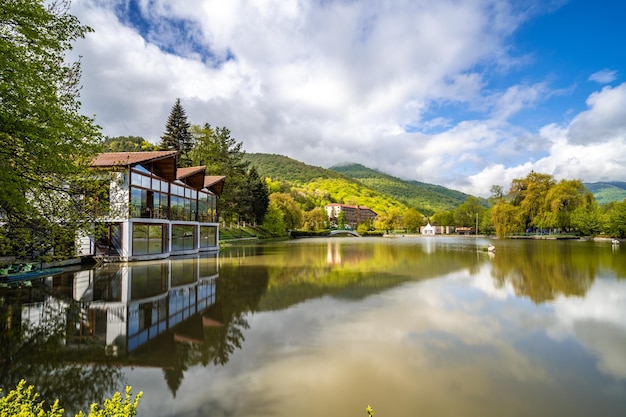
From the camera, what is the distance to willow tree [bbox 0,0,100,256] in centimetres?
728

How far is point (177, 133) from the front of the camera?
2060 inches

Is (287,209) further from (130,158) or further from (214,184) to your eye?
(130,158)

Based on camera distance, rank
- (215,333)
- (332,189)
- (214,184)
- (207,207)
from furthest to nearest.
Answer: (332,189) < (214,184) < (207,207) < (215,333)

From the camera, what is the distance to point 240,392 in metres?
4.80

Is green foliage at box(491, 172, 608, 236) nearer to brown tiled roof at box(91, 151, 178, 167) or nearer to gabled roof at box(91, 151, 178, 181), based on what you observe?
gabled roof at box(91, 151, 178, 181)

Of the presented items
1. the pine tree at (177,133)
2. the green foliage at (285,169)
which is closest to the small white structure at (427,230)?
the green foliage at (285,169)

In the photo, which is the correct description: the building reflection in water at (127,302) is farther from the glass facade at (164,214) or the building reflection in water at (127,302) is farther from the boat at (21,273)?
the glass facade at (164,214)

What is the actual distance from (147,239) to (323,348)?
17.9 meters

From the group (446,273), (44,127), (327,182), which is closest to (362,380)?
(44,127)

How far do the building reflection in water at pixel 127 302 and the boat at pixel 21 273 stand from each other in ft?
2.29

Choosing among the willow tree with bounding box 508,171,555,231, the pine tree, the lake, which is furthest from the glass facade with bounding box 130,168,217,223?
the willow tree with bounding box 508,171,555,231

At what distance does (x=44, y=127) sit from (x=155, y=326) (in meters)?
5.12

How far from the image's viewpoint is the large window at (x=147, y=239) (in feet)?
67.3

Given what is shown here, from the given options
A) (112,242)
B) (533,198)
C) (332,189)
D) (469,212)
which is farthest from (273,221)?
(332,189)
